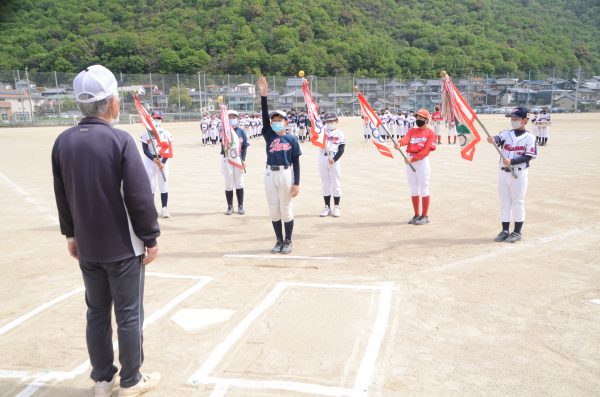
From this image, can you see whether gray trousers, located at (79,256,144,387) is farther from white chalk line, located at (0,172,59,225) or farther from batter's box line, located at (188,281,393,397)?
white chalk line, located at (0,172,59,225)

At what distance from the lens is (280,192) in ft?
25.1

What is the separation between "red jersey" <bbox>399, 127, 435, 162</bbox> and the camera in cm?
932

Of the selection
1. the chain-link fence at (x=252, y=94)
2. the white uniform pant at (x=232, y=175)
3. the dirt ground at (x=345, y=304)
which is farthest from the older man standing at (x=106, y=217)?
the chain-link fence at (x=252, y=94)

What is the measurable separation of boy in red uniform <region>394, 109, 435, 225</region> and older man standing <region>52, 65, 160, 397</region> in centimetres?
687

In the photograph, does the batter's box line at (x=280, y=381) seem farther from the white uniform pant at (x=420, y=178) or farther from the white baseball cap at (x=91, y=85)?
the white uniform pant at (x=420, y=178)

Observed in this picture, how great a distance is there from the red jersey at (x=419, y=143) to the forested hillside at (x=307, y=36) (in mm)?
70141

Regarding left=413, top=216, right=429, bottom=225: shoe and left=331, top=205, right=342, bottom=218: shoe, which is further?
left=331, top=205, right=342, bottom=218: shoe

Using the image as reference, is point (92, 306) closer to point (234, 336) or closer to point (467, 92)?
point (234, 336)

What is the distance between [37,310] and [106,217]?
9.17ft

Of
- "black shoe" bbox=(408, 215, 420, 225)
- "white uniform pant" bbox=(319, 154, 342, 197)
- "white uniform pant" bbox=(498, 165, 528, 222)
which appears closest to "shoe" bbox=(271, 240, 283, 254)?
"white uniform pant" bbox=(319, 154, 342, 197)

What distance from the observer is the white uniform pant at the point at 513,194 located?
795 centimetres

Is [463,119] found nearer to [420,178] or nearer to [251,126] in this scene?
[420,178]

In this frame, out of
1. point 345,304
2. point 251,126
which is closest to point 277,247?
point 345,304

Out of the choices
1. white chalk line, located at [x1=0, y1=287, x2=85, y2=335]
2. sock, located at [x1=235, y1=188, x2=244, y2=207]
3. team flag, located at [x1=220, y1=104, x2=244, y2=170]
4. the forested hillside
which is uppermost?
the forested hillside
